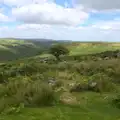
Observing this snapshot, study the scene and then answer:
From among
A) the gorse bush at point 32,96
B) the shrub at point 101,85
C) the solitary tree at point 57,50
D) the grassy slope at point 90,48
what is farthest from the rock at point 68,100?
the grassy slope at point 90,48

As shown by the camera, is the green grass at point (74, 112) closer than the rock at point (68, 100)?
Yes

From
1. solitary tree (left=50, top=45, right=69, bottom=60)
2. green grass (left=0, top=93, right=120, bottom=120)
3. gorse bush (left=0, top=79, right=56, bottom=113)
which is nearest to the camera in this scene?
green grass (left=0, top=93, right=120, bottom=120)

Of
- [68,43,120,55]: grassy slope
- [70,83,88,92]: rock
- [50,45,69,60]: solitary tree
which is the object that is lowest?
[68,43,120,55]: grassy slope

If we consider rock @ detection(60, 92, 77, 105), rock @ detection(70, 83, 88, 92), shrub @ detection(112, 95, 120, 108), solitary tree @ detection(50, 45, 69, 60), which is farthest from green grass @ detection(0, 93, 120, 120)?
solitary tree @ detection(50, 45, 69, 60)

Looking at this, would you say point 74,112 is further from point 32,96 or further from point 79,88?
point 79,88

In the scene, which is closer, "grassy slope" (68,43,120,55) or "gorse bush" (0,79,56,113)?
"gorse bush" (0,79,56,113)

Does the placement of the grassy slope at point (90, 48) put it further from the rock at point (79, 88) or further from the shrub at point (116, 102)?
the shrub at point (116, 102)

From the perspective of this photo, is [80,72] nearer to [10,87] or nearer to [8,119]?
[10,87]

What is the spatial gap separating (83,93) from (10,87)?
17.3 feet

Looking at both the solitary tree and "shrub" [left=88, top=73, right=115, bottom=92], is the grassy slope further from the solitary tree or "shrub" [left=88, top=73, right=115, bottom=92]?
"shrub" [left=88, top=73, right=115, bottom=92]

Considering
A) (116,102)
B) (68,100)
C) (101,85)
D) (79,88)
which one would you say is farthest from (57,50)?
(116,102)

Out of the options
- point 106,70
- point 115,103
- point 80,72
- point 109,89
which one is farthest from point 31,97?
point 80,72

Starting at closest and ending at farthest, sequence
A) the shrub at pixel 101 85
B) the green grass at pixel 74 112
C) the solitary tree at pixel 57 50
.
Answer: the green grass at pixel 74 112 → the shrub at pixel 101 85 → the solitary tree at pixel 57 50

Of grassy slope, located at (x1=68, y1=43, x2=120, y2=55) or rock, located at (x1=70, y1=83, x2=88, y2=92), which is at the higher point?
rock, located at (x1=70, y1=83, x2=88, y2=92)
